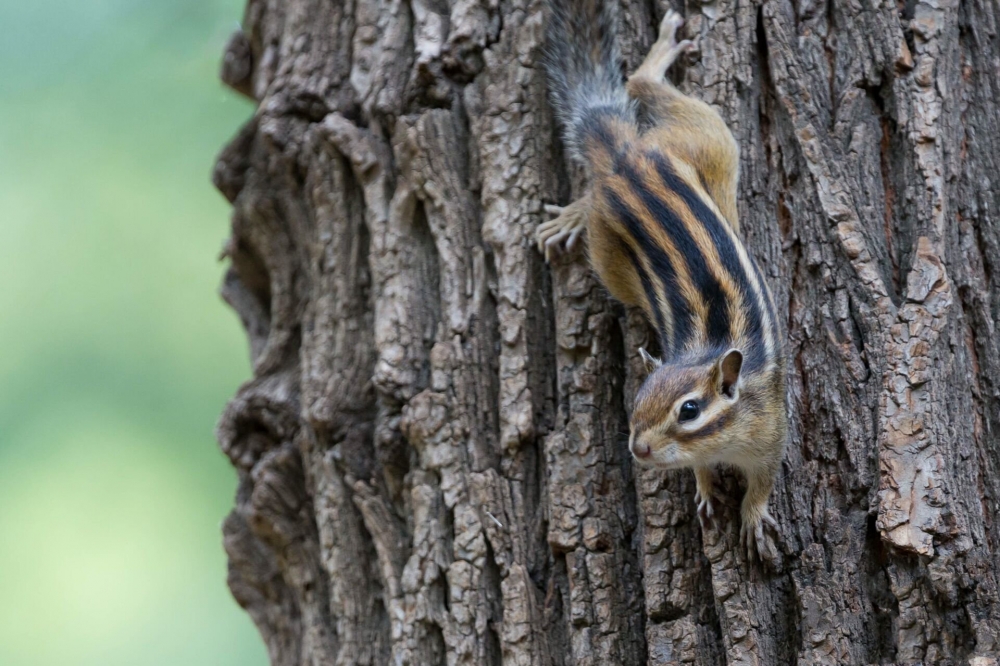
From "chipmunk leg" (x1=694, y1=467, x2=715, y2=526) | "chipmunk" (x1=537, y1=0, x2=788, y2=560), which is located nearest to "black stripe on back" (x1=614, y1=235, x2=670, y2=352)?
"chipmunk" (x1=537, y1=0, x2=788, y2=560)

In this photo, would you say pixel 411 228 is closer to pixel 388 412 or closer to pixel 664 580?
pixel 388 412

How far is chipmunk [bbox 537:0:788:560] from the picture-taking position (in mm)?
2391

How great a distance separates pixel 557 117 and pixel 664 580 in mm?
1490

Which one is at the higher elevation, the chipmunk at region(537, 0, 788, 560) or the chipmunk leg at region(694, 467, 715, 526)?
the chipmunk at region(537, 0, 788, 560)

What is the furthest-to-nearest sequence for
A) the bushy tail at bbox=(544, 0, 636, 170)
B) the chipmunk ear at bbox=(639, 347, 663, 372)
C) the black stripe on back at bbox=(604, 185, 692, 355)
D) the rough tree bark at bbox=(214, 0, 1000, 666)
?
1. the bushy tail at bbox=(544, 0, 636, 170)
2. the black stripe on back at bbox=(604, 185, 692, 355)
3. the chipmunk ear at bbox=(639, 347, 663, 372)
4. the rough tree bark at bbox=(214, 0, 1000, 666)

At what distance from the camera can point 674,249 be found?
2.60 metres

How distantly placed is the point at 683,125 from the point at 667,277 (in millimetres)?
533

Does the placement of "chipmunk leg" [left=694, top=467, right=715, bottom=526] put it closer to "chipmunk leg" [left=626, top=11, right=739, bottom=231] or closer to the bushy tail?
"chipmunk leg" [left=626, top=11, right=739, bottom=231]

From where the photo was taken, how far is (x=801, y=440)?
2.40 metres

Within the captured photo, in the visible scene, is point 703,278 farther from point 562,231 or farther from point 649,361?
point 562,231

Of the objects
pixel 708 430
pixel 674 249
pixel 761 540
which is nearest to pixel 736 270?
pixel 674 249

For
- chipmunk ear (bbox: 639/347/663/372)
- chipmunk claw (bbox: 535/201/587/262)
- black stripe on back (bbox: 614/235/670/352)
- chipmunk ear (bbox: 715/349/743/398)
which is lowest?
chipmunk ear (bbox: 715/349/743/398)

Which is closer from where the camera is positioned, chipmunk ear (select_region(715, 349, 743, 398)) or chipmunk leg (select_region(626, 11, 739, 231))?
chipmunk ear (select_region(715, 349, 743, 398))

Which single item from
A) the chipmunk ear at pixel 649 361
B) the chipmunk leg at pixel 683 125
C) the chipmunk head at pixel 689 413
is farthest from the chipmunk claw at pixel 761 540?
the chipmunk leg at pixel 683 125
